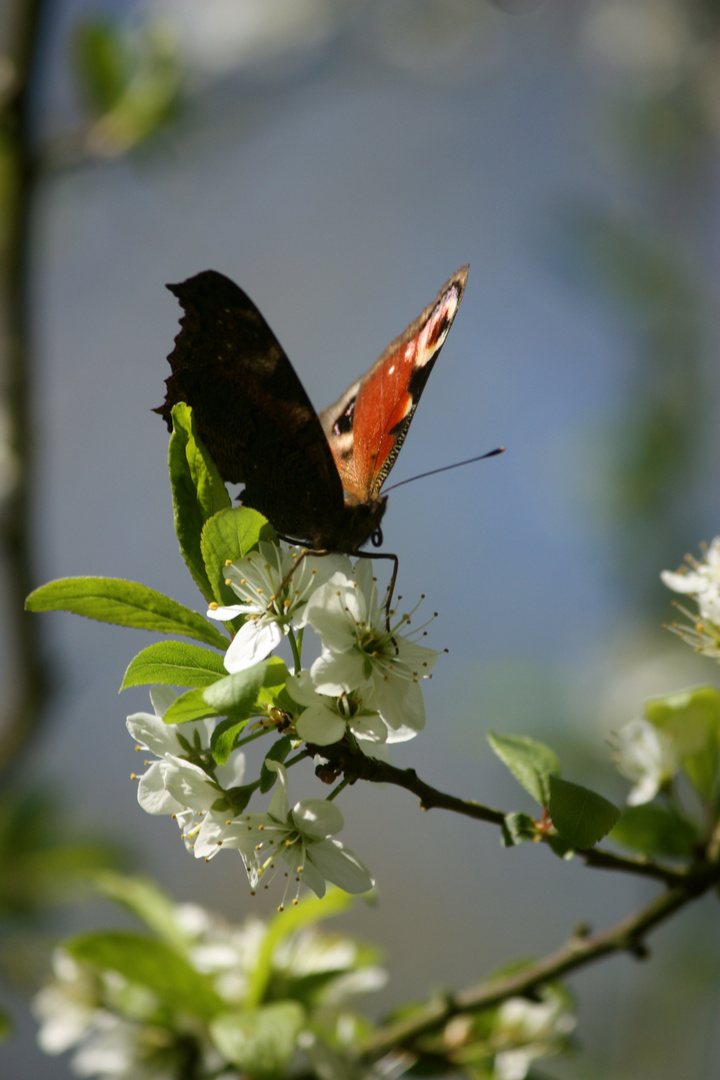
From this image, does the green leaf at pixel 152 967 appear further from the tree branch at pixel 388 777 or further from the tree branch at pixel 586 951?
the tree branch at pixel 388 777

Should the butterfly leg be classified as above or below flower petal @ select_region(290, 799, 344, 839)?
above

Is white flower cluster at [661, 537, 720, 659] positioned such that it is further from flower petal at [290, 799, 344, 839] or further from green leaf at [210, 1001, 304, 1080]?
green leaf at [210, 1001, 304, 1080]

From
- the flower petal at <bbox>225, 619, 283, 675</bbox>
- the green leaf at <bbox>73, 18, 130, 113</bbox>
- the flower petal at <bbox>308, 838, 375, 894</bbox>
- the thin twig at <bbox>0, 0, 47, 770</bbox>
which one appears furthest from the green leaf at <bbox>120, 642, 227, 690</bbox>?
the green leaf at <bbox>73, 18, 130, 113</bbox>

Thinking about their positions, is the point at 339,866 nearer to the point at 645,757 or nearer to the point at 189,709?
the point at 189,709

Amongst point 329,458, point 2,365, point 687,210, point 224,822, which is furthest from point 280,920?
point 687,210

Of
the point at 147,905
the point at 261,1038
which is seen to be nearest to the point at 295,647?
the point at 261,1038

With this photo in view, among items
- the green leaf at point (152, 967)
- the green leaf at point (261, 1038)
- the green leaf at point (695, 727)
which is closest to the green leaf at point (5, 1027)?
the green leaf at point (152, 967)

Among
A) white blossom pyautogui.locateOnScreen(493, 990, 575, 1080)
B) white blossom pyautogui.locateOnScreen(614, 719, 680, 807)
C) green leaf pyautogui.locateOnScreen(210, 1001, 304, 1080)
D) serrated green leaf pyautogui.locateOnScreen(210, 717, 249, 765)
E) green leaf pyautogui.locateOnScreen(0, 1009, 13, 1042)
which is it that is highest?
serrated green leaf pyautogui.locateOnScreen(210, 717, 249, 765)
